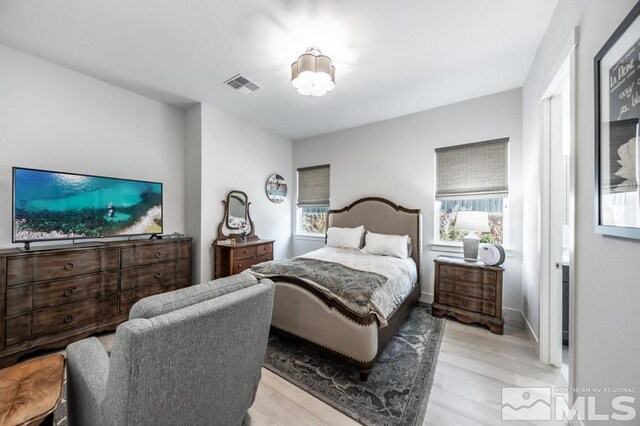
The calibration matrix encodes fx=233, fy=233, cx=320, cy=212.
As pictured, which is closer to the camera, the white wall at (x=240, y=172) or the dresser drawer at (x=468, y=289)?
the dresser drawer at (x=468, y=289)

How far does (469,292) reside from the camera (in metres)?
2.78

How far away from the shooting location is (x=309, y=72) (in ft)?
6.66

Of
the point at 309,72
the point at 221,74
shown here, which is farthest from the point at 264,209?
the point at 309,72

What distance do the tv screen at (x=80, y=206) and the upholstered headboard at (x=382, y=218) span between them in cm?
283

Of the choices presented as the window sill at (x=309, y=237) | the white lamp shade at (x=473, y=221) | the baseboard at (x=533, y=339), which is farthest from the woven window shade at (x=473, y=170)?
the window sill at (x=309, y=237)

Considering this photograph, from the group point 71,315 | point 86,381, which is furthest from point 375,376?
point 71,315

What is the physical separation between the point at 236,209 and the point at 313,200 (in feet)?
5.22

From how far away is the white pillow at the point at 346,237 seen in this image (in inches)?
149

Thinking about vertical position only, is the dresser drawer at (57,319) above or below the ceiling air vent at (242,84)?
below

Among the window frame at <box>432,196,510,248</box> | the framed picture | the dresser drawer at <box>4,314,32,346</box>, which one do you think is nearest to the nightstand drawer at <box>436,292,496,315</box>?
the window frame at <box>432,196,510,248</box>

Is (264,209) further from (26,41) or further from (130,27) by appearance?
(26,41)

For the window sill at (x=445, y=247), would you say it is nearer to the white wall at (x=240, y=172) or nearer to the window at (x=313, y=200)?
the window at (x=313, y=200)

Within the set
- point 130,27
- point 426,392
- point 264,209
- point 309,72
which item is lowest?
point 426,392

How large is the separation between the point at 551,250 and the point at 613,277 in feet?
3.81
